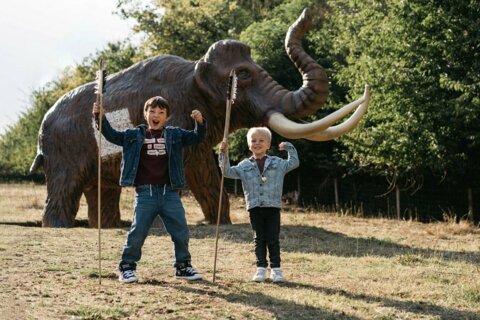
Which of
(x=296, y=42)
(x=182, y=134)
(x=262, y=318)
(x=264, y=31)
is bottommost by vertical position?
(x=262, y=318)

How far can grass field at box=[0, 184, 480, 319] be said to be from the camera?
16.6ft

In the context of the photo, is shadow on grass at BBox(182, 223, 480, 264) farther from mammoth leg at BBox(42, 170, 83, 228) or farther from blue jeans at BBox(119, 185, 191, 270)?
blue jeans at BBox(119, 185, 191, 270)

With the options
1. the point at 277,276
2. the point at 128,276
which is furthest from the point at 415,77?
the point at 128,276

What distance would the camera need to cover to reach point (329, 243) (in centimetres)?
939

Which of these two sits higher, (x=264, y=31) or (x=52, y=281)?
(x=264, y=31)

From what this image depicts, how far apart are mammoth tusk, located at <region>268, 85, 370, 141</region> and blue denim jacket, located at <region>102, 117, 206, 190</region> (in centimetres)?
312

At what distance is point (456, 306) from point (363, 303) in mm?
720

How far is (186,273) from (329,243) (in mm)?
3596

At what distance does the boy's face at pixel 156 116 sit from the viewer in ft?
19.7

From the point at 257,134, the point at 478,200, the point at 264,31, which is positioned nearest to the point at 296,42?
the point at 257,134

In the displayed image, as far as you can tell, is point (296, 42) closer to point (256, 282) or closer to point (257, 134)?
point (257, 134)

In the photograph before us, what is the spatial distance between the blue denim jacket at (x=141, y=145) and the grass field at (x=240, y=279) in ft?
2.87

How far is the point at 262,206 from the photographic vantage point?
627 centimetres

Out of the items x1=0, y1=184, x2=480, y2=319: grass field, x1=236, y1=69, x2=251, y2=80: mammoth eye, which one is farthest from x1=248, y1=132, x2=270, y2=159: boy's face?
x1=236, y1=69, x2=251, y2=80: mammoth eye
